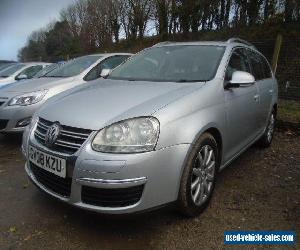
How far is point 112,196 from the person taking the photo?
270cm

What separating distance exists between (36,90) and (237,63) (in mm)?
3201

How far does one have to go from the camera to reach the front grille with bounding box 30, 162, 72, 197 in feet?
9.34

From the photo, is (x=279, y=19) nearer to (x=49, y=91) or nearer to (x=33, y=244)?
(x=49, y=91)

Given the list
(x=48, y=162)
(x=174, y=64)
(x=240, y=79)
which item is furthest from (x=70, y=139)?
(x=240, y=79)

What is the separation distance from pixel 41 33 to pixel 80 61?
131ft

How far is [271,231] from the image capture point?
3.03m

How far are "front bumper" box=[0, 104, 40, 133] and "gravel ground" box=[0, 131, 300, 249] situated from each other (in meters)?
1.33

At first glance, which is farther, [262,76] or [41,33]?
[41,33]

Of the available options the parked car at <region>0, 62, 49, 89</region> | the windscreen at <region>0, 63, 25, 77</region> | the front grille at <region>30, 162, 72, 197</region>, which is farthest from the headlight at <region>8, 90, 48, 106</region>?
the windscreen at <region>0, 63, 25, 77</region>

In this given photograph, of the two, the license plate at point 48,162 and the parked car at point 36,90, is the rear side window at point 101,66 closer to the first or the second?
the parked car at point 36,90

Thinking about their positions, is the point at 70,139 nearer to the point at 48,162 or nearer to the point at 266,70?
the point at 48,162

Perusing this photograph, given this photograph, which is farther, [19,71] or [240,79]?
[19,71]

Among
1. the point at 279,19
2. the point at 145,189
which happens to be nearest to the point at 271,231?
the point at 145,189

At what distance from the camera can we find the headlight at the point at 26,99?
5516mm
